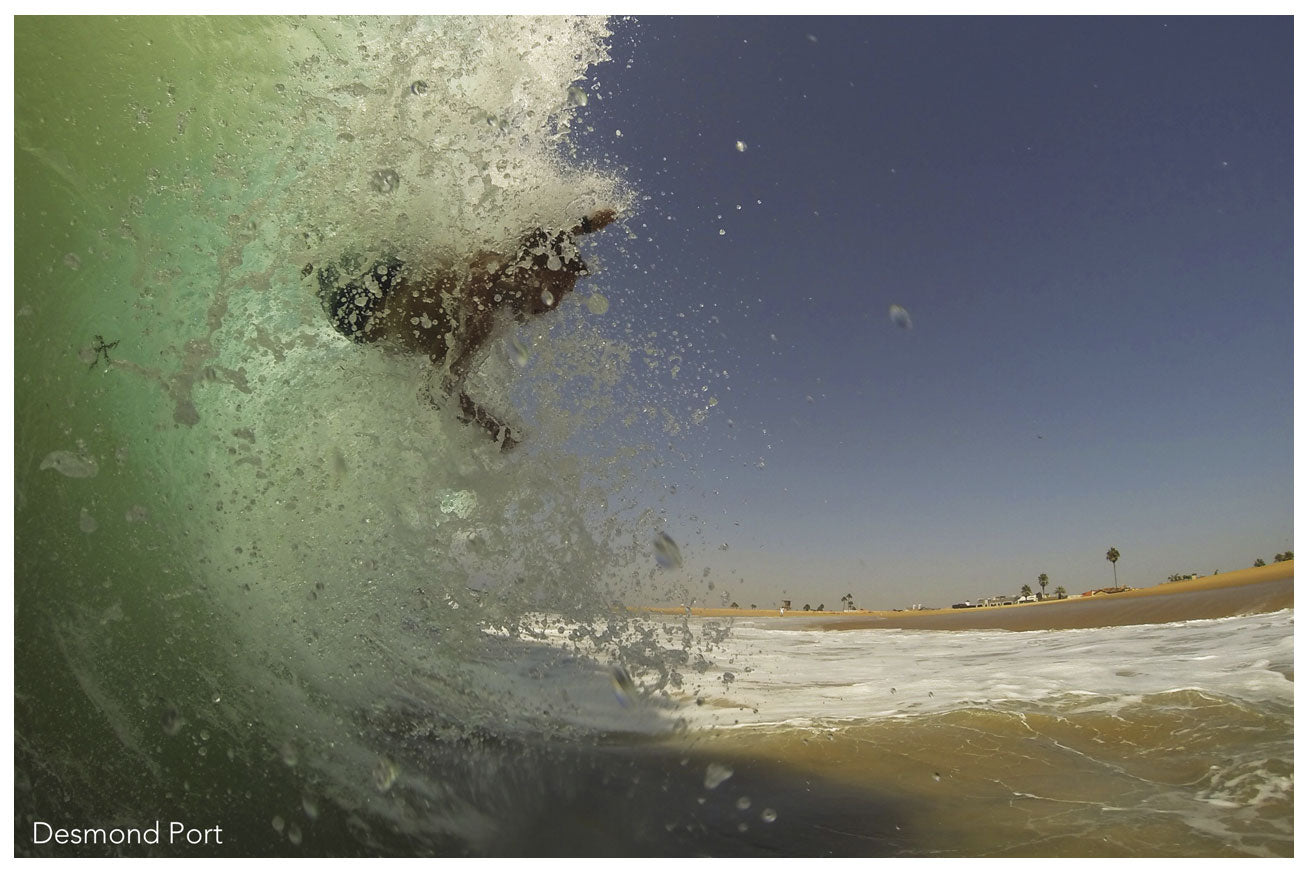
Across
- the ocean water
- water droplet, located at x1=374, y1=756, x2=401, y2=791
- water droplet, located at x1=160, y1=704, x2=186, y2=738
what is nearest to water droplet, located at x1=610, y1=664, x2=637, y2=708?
the ocean water

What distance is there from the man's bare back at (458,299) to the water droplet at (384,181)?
31 centimetres

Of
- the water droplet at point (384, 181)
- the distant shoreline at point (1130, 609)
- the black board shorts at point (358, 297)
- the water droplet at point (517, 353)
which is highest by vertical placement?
the water droplet at point (384, 181)

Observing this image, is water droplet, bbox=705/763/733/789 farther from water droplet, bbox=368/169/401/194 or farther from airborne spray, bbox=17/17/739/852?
water droplet, bbox=368/169/401/194

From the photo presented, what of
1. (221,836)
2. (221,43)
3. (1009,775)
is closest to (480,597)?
(221,836)

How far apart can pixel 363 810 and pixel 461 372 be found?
188cm

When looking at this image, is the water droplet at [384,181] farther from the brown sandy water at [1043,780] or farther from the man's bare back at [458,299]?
the brown sandy water at [1043,780]

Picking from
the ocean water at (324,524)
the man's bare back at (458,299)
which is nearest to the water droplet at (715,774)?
the ocean water at (324,524)

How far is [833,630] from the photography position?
9773 mm

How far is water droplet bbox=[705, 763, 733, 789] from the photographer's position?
3.15 metres

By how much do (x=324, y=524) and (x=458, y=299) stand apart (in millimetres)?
1186

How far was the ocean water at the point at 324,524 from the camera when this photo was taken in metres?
3.03

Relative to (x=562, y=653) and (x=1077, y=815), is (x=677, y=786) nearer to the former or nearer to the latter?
(x=1077, y=815)

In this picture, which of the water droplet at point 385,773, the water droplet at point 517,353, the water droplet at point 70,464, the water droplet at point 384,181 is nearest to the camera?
the water droplet at point 385,773

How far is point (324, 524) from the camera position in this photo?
11.5 ft
